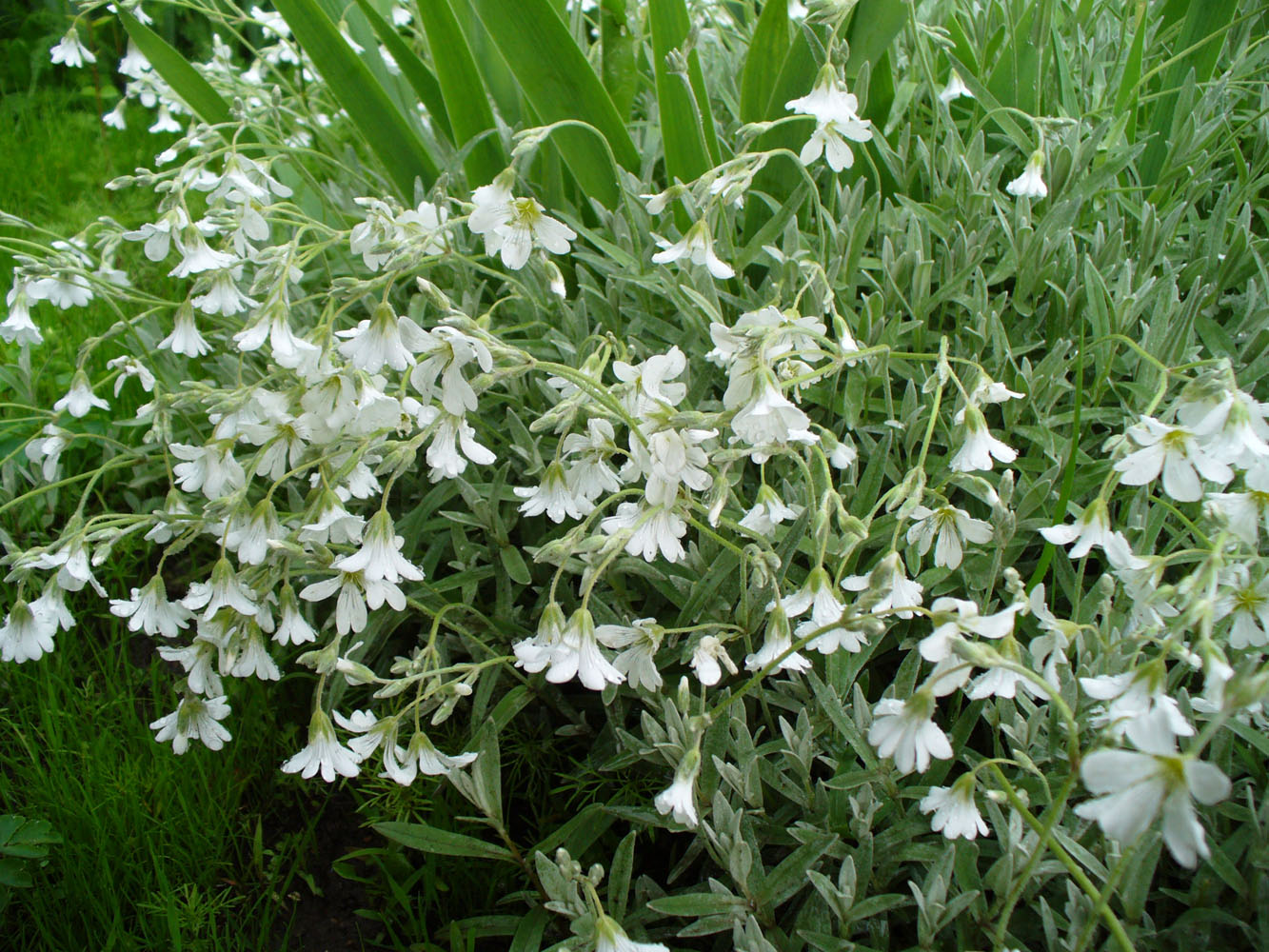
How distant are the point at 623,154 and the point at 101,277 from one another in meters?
1.25

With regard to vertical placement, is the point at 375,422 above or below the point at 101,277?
below

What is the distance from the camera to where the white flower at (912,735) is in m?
1.17

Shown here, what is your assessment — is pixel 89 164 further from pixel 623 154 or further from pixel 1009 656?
pixel 1009 656

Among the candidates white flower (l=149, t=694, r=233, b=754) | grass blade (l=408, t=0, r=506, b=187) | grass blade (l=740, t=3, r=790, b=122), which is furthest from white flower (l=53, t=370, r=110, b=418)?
grass blade (l=740, t=3, r=790, b=122)

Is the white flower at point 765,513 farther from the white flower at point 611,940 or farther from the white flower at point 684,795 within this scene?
the white flower at point 611,940

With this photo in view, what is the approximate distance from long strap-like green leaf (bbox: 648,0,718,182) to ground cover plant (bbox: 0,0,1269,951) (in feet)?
0.05

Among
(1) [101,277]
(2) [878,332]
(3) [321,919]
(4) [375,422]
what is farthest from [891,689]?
(1) [101,277]

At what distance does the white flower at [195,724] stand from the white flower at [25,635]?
268 millimetres

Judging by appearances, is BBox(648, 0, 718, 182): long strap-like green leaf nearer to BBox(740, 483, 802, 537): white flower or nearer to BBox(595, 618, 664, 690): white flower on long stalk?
BBox(740, 483, 802, 537): white flower

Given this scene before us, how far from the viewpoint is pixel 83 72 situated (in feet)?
15.8

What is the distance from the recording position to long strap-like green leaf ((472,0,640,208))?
2.27m

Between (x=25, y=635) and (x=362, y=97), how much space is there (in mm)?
1508

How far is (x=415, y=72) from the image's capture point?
2.63 meters

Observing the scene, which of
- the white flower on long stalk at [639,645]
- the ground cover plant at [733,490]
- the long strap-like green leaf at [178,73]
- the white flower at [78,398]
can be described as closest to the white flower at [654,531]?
the ground cover plant at [733,490]
